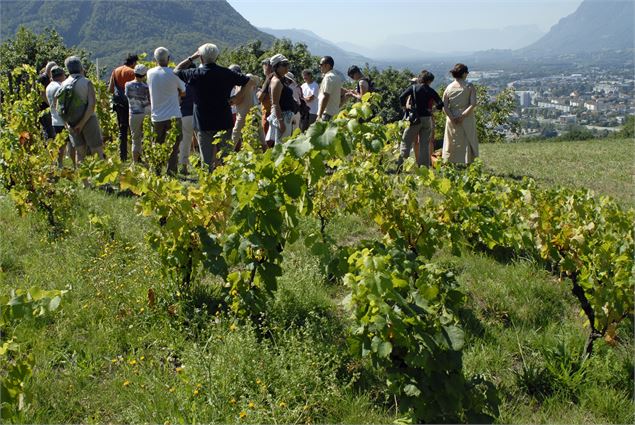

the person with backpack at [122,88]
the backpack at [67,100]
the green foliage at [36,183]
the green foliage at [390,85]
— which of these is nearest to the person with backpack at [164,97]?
the backpack at [67,100]

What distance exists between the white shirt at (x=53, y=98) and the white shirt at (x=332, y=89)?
3645 millimetres

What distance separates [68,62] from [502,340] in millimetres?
5997

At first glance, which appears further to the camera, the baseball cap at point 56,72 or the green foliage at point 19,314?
the baseball cap at point 56,72

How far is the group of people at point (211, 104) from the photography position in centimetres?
652

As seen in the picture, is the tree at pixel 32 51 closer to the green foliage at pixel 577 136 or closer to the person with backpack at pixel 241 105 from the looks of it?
the green foliage at pixel 577 136

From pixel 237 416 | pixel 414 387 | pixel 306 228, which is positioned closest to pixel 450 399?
pixel 414 387

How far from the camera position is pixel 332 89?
824cm

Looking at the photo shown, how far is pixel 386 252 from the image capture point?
274cm

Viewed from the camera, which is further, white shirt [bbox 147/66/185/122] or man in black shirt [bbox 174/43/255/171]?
white shirt [bbox 147/66/185/122]

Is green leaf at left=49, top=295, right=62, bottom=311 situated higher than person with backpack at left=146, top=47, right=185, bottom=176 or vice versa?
person with backpack at left=146, top=47, right=185, bottom=176

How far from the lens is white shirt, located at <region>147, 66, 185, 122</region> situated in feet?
23.6

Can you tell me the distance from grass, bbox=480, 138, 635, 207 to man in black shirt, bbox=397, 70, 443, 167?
84.2 inches

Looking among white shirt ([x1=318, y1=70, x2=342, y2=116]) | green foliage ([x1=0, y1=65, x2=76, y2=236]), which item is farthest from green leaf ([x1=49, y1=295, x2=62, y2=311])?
white shirt ([x1=318, y1=70, x2=342, y2=116])

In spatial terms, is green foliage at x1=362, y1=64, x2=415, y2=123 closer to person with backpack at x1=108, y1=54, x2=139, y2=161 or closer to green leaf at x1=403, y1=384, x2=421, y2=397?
person with backpack at x1=108, y1=54, x2=139, y2=161
